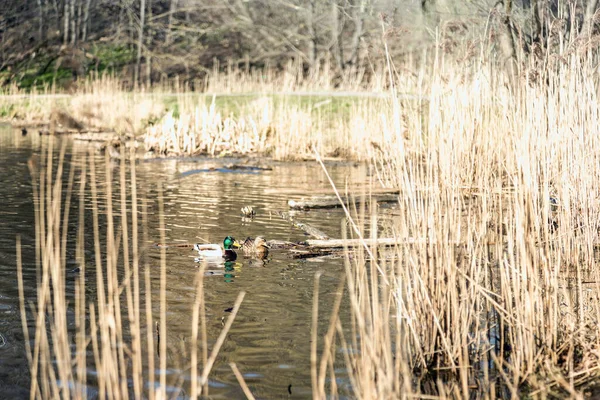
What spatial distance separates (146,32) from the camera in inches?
1414

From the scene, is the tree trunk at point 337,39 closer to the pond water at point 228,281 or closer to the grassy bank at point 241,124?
the grassy bank at point 241,124

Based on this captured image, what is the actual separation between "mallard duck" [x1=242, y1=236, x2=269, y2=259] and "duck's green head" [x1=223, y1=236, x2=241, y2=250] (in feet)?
0.20

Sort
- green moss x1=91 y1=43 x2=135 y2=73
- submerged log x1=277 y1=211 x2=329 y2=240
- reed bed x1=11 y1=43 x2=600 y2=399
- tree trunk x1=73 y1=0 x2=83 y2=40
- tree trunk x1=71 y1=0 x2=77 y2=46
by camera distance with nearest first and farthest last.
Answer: reed bed x1=11 y1=43 x2=600 y2=399, submerged log x1=277 y1=211 x2=329 y2=240, green moss x1=91 y1=43 x2=135 y2=73, tree trunk x1=71 y1=0 x2=77 y2=46, tree trunk x1=73 y1=0 x2=83 y2=40

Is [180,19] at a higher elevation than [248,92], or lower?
higher

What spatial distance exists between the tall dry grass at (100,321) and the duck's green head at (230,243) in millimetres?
655

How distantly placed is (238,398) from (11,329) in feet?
5.29

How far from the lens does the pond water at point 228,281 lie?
14.0ft

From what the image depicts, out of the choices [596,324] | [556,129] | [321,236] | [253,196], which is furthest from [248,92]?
[596,324]

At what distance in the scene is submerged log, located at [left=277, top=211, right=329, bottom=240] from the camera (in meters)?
7.28

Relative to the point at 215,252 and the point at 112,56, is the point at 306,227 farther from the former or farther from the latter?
the point at 112,56

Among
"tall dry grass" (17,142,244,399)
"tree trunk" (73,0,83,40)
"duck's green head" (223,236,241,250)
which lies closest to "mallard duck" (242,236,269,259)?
"duck's green head" (223,236,241,250)

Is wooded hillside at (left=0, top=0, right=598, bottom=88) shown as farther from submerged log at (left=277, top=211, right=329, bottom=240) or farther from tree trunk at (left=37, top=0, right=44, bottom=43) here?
submerged log at (left=277, top=211, right=329, bottom=240)

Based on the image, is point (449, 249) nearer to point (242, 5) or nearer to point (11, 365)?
point (11, 365)

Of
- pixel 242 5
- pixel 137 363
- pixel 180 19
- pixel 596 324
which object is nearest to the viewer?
pixel 137 363
